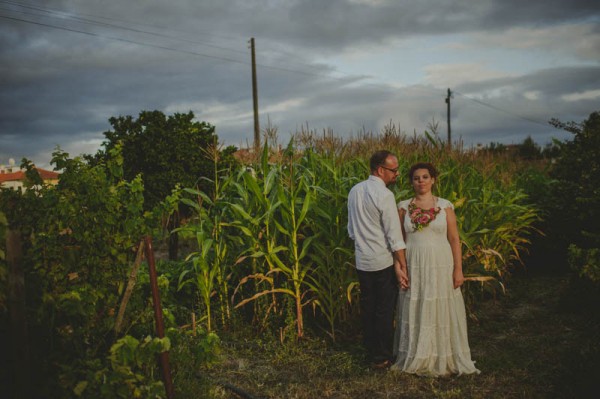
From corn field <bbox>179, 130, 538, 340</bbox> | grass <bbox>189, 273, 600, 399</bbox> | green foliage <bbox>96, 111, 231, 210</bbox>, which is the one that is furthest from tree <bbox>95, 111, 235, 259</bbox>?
grass <bbox>189, 273, 600, 399</bbox>

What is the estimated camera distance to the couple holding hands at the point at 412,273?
177 inches

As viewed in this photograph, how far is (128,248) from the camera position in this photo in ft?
11.2

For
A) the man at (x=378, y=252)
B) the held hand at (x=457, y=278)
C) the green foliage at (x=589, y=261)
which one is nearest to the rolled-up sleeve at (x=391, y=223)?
the man at (x=378, y=252)

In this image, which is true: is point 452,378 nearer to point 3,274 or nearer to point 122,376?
point 122,376

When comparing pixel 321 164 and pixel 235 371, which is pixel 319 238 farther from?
pixel 235 371

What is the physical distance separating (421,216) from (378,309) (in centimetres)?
93

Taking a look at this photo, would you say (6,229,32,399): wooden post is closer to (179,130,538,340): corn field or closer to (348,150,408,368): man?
(179,130,538,340): corn field

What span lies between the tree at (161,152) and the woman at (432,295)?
655 centimetres

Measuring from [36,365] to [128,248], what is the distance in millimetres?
880

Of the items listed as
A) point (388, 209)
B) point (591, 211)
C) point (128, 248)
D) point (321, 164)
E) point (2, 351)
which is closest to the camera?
point (2, 351)

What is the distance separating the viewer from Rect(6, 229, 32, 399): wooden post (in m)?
2.60

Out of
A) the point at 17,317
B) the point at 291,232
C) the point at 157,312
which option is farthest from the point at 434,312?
the point at 17,317

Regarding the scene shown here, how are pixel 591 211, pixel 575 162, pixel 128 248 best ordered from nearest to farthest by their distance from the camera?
pixel 128 248
pixel 591 211
pixel 575 162

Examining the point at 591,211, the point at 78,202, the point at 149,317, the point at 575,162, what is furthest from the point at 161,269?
the point at 575,162
